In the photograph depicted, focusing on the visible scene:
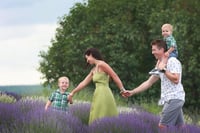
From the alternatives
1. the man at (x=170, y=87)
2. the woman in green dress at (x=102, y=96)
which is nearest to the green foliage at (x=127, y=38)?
the woman in green dress at (x=102, y=96)

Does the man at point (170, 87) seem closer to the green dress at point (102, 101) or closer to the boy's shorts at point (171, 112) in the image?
the boy's shorts at point (171, 112)

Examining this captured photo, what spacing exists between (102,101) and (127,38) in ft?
41.4

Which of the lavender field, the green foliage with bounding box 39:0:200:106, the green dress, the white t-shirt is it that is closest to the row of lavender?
the lavender field

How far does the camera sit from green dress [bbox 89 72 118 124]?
933 centimetres

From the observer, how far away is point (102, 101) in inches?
368

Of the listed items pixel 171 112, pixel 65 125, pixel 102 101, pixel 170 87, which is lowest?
pixel 65 125

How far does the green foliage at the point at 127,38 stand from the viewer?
840 inches

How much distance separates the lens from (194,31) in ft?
69.6

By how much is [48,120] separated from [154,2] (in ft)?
54.0

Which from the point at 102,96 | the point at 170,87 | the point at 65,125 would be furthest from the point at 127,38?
the point at 65,125

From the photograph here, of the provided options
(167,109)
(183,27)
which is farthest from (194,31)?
(167,109)

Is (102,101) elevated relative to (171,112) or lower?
elevated

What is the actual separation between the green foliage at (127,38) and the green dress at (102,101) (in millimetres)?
11487

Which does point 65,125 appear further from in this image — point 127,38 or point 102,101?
point 127,38
